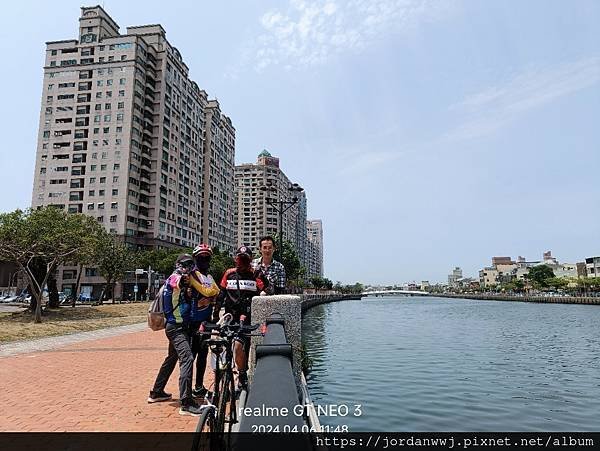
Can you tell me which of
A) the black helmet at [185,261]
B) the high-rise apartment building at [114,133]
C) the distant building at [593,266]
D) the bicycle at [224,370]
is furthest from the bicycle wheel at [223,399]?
the distant building at [593,266]

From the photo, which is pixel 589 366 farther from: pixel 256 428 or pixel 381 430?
pixel 256 428

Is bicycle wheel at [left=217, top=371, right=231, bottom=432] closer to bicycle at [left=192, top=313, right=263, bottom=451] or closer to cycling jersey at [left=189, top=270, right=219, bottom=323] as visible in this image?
bicycle at [left=192, top=313, right=263, bottom=451]

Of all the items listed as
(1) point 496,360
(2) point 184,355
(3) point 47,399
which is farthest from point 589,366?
(3) point 47,399

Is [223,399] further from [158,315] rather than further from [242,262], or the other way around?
[242,262]

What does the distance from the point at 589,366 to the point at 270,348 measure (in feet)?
56.3

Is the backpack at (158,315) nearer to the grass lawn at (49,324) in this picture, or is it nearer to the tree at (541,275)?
the grass lawn at (49,324)

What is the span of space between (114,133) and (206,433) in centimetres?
7680

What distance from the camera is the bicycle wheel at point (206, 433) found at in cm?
300

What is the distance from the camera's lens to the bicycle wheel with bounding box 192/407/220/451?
3.00m

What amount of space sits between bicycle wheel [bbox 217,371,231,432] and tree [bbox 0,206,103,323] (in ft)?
73.4

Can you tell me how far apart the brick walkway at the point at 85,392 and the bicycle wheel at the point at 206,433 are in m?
1.71

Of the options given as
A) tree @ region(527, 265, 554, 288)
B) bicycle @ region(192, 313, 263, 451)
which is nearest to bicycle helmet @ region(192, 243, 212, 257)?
bicycle @ region(192, 313, 263, 451)

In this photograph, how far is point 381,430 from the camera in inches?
324

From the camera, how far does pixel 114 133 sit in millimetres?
72000
